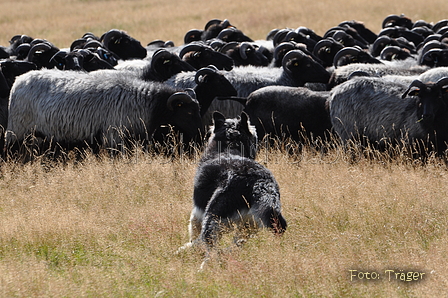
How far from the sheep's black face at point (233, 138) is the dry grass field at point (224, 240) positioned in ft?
2.66

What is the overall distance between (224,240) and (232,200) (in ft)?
1.21

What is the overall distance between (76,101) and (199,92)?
7.29 ft

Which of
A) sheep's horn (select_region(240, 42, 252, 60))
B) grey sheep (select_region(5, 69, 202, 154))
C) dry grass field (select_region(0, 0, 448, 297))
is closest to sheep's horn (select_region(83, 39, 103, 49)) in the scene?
sheep's horn (select_region(240, 42, 252, 60))

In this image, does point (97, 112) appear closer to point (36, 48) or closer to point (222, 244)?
point (36, 48)

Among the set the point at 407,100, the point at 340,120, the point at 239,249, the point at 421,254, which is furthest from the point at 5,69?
the point at 421,254

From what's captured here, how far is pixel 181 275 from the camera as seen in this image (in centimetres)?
517

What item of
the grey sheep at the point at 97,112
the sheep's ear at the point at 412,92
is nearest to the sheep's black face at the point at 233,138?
the grey sheep at the point at 97,112

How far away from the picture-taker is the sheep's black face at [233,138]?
6.40 m

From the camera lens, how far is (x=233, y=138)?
6.55 metres

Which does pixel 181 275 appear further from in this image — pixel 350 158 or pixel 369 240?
pixel 350 158

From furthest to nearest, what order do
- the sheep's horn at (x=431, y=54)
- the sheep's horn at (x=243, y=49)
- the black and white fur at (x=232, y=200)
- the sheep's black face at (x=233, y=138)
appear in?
the sheep's horn at (x=243, y=49)
the sheep's horn at (x=431, y=54)
the sheep's black face at (x=233, y=138)
the black and white fur at (x=232, y=200)

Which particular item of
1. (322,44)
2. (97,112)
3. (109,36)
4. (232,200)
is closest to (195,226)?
(232,200)

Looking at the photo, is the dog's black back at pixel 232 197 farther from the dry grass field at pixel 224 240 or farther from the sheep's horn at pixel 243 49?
the sheep's horn at pixel 243 49

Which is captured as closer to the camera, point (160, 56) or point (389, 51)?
point (160, 56)
